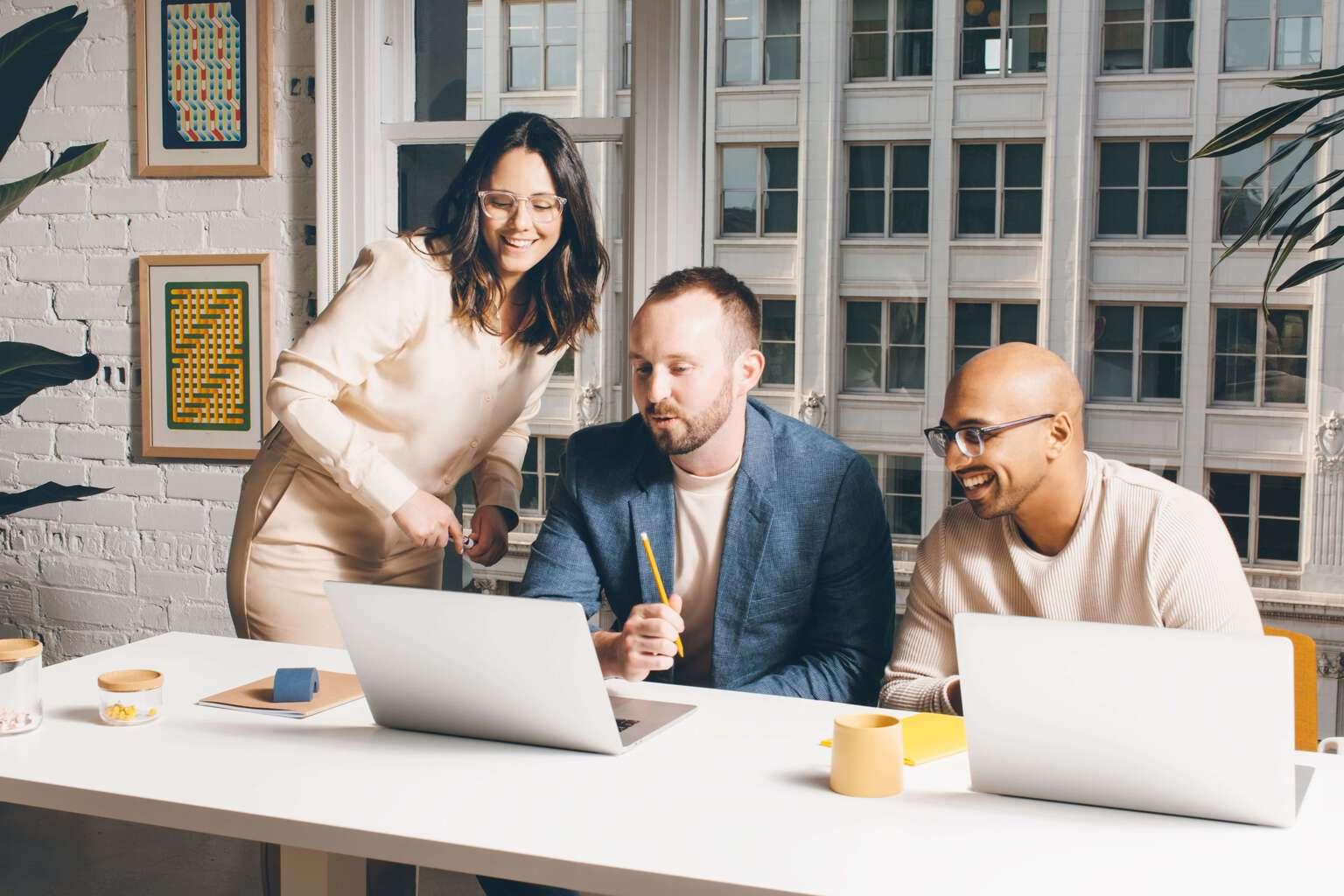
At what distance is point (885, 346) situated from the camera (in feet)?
9.42

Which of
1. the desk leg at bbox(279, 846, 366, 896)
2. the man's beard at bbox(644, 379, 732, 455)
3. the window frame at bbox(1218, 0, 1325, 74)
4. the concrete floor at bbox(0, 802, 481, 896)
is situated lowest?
the concrete floor at bbox(0, 802, 481, 896)

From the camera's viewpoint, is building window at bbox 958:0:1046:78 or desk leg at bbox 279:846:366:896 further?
building window at bbox 958:0:1046:78

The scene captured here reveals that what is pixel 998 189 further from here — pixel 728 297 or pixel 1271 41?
pixel 728 297

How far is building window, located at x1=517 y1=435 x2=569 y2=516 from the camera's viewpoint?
3115 millimetres

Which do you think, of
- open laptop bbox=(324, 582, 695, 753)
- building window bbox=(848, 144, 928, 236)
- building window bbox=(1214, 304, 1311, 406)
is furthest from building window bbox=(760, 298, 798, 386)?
open laptop bbox=(324, 582, 695, 753)

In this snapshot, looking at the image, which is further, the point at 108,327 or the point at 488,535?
the point at 108,327

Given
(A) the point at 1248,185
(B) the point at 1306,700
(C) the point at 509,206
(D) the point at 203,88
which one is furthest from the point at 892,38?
(D) the point at 203,88

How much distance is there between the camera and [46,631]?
354 centimetres

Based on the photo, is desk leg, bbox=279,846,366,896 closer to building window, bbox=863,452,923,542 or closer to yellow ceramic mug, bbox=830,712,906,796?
yellow ceramic mug, bbox=830,712,906,796

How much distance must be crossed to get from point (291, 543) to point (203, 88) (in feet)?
4.36

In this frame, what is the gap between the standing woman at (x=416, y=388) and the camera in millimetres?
2523

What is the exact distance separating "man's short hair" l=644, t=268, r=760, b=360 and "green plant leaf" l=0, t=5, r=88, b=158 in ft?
4.97

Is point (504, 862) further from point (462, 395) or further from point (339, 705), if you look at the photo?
point (462, 395)

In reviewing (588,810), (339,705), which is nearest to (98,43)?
(339,705)
